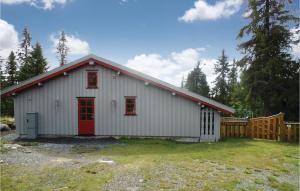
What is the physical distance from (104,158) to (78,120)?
6.89m

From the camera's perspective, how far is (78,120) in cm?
1741

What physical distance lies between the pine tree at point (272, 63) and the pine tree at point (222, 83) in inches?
871

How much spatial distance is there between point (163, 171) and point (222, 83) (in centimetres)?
4152

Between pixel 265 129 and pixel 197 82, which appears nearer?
pixel 265 129

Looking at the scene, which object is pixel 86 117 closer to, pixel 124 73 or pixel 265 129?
pixel 124 73

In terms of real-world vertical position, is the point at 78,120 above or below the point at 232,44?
below

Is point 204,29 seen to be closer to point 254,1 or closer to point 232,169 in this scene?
point 254,1

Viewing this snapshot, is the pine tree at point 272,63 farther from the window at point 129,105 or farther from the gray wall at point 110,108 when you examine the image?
the window at point 129,105

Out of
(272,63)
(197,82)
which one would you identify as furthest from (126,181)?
(197,82)

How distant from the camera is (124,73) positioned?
16.8 metres

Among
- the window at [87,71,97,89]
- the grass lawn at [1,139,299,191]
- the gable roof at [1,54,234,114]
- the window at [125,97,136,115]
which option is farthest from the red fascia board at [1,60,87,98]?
the grass lawn at [1,139,299,191]

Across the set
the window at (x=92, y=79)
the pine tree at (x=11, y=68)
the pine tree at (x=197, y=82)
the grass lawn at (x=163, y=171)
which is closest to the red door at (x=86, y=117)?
the window at (x=92, y=79)

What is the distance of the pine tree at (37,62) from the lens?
127 feet

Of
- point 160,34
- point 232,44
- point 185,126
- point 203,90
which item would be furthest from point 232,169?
point 203,90
